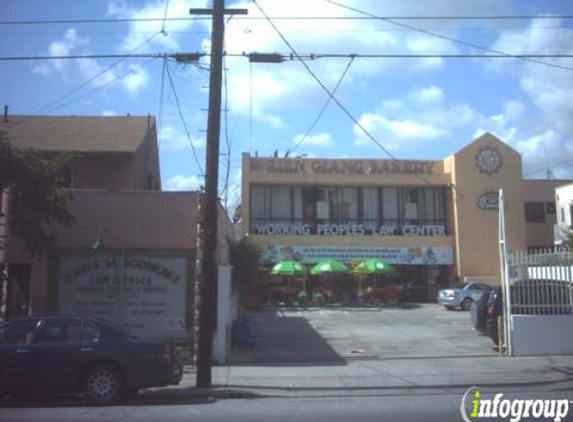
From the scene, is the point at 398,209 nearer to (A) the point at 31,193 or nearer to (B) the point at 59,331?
(A) the point at 31,193

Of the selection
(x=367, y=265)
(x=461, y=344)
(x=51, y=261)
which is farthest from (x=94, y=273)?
(x=367, y=265)

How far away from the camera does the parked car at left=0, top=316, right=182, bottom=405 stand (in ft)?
36.8

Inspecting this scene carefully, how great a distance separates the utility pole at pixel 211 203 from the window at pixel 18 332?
309 centimetres

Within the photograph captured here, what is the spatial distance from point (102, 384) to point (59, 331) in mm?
1190

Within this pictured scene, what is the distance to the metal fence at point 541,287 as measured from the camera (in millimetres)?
16547

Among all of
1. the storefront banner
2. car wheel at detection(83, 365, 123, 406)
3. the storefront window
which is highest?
the storefront window

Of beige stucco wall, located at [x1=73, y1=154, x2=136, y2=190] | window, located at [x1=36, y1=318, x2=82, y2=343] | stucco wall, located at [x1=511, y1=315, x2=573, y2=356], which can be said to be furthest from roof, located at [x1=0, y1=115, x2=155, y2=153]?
stucco wall, located at [x1=511, y1=315, x2=573, y2=356]

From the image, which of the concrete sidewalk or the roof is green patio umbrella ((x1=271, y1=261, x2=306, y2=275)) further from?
the concrete sidewalk

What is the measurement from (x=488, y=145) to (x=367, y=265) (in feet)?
36.5

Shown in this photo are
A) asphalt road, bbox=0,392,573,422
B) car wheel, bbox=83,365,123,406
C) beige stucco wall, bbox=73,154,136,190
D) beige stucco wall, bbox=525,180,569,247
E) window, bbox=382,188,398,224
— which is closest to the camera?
asphalt road, bbox=0,392,573,422

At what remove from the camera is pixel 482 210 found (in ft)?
129

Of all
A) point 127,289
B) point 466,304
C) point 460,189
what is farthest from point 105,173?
point 460,189

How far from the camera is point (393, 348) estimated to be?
1852cm

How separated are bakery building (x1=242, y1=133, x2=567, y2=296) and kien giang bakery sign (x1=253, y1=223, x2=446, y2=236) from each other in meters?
0.06
